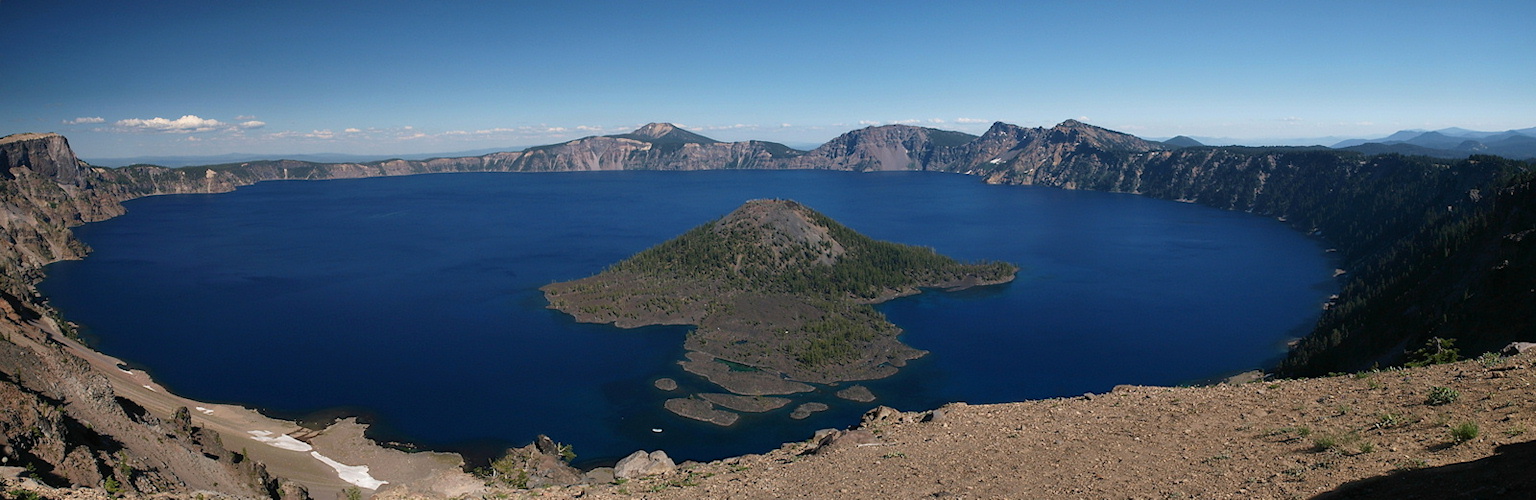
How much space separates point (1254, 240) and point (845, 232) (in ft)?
363

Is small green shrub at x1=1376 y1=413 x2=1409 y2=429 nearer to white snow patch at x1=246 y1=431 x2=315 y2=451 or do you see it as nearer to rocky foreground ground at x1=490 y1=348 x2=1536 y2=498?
rocky foreground ground at x1=490 y1=348 x2=1536 y2=498

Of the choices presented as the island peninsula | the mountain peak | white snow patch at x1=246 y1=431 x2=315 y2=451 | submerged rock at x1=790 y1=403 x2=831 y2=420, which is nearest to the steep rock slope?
white snow patch at x1=246 y1=431 x2=315 y2=451

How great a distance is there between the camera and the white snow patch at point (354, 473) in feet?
184

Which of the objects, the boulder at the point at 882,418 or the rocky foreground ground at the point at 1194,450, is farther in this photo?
the boulder at the point at 882,418

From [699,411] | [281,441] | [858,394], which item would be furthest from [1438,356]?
[281,441]

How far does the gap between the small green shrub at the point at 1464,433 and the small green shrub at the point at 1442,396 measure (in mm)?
3237

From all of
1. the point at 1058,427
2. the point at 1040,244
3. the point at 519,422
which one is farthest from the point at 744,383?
the point at 1040,244

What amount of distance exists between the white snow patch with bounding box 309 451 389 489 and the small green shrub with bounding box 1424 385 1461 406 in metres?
58.2

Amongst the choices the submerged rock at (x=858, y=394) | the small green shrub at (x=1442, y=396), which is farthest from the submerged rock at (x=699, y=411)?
the small green shrub at (x=1442, y=396)

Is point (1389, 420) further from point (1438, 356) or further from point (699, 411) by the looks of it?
point (699, 411)

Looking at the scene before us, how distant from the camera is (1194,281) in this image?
5236 inches

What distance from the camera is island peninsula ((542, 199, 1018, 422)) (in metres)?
85.6

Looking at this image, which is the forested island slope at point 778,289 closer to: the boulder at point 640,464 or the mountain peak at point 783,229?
the mountain peak at point 783,229

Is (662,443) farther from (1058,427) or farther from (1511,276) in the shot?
(1511,276)
